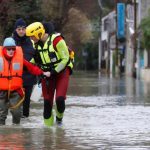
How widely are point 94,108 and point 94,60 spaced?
88.0 meters

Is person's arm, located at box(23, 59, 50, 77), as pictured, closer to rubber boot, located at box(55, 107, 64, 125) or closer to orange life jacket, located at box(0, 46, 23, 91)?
orange life jacket, located at box(0, 46, 23, 91)

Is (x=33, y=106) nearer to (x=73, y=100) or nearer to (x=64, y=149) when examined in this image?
(x=73, y=100)

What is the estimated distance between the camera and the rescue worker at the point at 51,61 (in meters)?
13.1

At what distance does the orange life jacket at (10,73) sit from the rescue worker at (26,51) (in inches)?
52.3

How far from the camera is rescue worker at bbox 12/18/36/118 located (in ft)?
48.2

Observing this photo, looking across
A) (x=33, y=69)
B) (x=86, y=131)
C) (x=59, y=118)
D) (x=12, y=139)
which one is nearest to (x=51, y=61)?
(x=33, y=69)

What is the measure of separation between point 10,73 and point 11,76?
0.20ft

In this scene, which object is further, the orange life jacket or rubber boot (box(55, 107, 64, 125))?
rubber boot (box(55, 107, 64, 125))

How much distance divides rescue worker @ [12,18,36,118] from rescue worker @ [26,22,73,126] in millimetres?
1317

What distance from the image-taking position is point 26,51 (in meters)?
15.0

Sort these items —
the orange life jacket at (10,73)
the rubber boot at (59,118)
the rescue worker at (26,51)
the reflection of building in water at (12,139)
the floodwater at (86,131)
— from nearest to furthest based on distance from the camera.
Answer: the reflection of building in water at (12,139) < the floodwater at (86,131) < the orange life jacket at (10,73) < the rubber boot at (59,118) < the rescue worker at (26,51)

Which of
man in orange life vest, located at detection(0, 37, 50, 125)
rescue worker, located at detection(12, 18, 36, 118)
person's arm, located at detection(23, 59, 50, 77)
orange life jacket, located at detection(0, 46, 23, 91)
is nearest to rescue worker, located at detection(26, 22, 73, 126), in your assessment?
person's arm, located at detection(23, 59, 50, 77)

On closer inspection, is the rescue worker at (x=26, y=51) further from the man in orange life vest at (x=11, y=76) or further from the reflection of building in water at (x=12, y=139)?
the reflection of building in water at (x=12, y=139)

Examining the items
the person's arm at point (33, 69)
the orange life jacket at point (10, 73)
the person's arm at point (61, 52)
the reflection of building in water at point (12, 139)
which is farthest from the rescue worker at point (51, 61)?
the reflection of building in water at point (12, 139)
